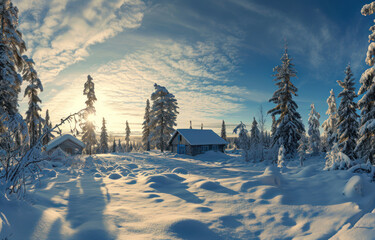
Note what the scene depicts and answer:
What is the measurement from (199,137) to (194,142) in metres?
2.80

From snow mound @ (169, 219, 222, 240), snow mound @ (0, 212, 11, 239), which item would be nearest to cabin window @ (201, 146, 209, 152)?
snow mound @ (169, 219, 222, 240)

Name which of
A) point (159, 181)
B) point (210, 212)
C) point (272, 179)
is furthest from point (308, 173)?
point (159, 181)

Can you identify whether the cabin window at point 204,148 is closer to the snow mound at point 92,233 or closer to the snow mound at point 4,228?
the snow mound at point 92,233

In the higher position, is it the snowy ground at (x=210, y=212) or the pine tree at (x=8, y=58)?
the pine tree at (x=8, y=58)

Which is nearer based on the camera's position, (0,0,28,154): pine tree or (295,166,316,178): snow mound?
(295,166,316,178): snow mound

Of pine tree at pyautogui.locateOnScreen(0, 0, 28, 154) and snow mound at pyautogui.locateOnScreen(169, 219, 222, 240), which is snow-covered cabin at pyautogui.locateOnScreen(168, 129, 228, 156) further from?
snow mound at pyautogui.locateOnScreen(169, 219, 222, 240)

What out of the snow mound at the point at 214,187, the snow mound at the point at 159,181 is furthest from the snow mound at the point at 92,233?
the snow mound at the point at 214,187

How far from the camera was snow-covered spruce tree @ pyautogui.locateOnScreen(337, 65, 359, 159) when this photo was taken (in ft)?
62.5

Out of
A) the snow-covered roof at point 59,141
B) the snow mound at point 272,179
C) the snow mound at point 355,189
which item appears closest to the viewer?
the snow mound at point 355,189

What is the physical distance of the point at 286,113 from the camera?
21875 millimetres

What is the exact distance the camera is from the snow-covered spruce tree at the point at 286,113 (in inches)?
843

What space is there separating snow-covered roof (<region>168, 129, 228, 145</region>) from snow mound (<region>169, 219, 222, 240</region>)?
25.5 meters

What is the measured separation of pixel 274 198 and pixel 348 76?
2241 centimetres

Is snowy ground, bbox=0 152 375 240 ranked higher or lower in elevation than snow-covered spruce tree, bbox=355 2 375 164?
lower
